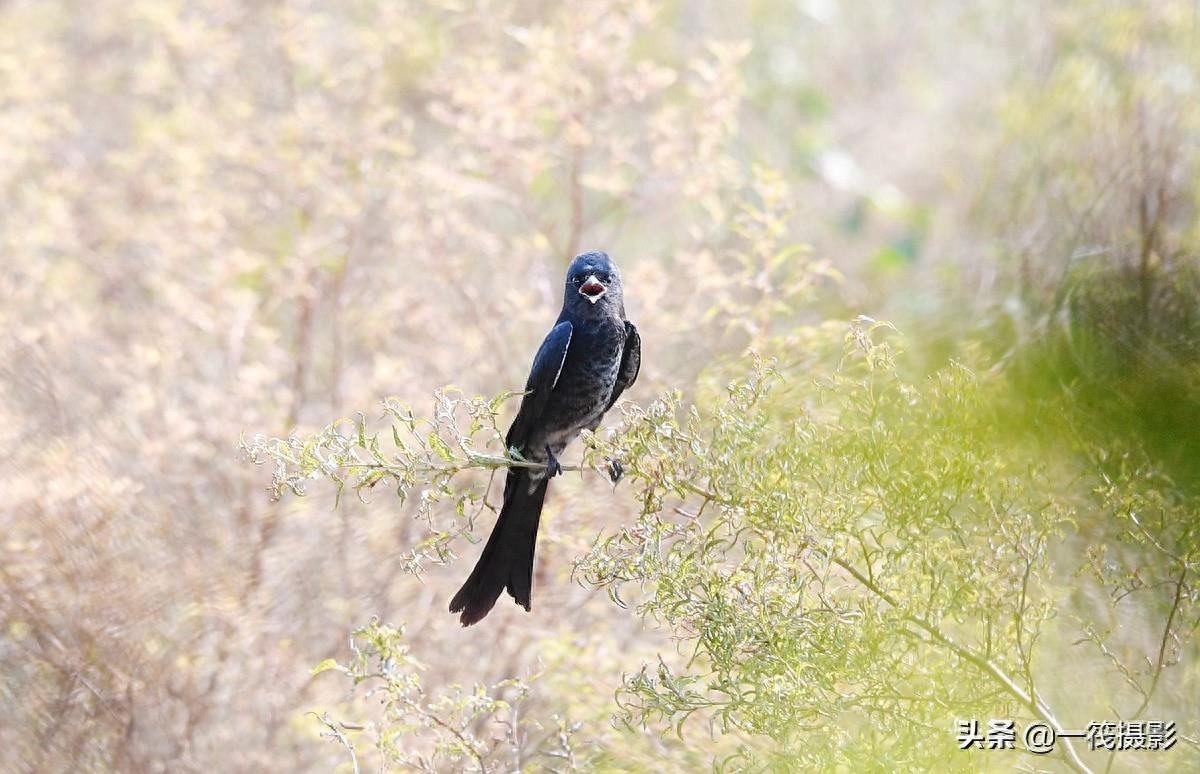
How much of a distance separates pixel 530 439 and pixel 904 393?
36.9 inches

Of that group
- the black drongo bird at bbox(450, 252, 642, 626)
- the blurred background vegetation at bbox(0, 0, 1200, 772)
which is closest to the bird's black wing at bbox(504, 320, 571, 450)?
the black drongo bird at bbox(450, 252, 642, 626)

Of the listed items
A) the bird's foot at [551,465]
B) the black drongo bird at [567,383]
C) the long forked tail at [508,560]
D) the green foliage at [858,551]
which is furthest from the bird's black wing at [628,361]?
the green foliage at [858,551]

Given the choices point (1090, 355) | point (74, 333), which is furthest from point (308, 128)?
point (1090, 355)

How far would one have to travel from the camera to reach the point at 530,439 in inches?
99.0

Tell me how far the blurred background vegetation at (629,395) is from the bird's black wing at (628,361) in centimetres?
24

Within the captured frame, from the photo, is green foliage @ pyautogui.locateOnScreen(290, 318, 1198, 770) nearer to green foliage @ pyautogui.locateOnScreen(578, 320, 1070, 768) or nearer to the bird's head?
green foliage @ pyautogui.locateOnScreen(578, 320, 1070, 768)

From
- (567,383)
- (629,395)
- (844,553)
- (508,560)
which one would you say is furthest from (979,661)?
(629,395)

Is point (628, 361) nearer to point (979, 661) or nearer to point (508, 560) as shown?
point (508, 560)

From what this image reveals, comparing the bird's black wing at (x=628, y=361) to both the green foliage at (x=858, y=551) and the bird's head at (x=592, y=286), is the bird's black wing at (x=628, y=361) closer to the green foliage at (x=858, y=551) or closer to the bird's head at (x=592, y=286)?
the bird's head at (x=592, y=286)

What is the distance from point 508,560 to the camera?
91.1 inches

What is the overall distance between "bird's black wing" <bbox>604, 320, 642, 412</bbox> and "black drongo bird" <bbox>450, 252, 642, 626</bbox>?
46 millimetres

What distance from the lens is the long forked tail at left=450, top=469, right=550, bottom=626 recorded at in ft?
7.41

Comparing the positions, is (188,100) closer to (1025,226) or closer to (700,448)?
(1025,226)

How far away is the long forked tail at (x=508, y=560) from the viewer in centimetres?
226
